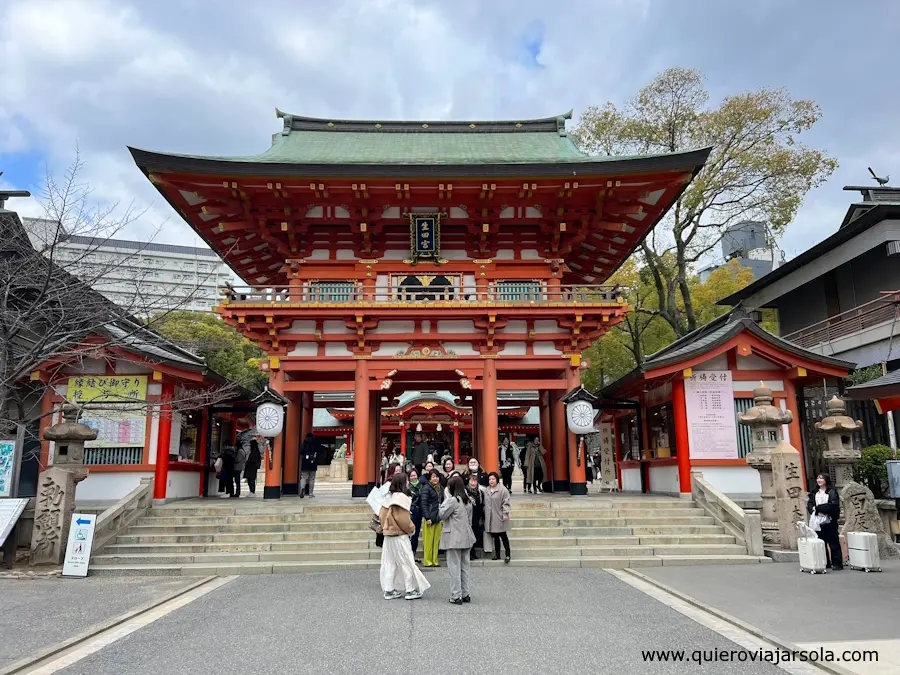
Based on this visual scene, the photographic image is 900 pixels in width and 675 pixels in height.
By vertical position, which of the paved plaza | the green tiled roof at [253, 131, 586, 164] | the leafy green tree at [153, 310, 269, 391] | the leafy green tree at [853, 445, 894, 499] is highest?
the green tiled roof at [253, 131, 586, 164]

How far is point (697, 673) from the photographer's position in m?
5.18

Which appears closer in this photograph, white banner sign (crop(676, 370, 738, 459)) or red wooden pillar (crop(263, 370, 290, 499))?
white banner sign (crop(676, 370, 738, 459))

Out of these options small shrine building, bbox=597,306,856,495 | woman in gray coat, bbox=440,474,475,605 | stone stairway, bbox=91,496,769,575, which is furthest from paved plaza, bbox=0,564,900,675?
small shrine building, bbox=597,306,856,495

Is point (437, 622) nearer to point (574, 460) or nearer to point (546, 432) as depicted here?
point (574, 460)

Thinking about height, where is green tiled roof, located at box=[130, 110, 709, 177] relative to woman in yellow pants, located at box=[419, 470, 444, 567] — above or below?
above

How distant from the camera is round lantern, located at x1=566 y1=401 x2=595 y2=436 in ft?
48.5

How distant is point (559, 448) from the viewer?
1733 centimetres

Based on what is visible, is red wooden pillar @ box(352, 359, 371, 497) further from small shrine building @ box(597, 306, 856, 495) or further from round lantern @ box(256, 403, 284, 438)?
small shrine building @ box(597, 306, 856, 495)

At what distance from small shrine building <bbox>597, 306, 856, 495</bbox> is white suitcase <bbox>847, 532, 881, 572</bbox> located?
12.2 feet

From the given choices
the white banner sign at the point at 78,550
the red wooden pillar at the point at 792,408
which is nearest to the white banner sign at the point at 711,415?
the red wooden pillar at the point at 792,408

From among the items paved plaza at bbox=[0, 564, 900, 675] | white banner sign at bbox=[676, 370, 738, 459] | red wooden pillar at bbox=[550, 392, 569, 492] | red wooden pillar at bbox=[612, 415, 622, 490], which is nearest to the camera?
paved plaza at bbox=[0, 564, 900, 675]

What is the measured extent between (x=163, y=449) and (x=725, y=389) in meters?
13.2

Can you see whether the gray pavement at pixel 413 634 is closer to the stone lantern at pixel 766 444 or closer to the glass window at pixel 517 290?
the stone lantern at pixel 766 444

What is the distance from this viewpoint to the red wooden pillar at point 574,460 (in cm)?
1504
